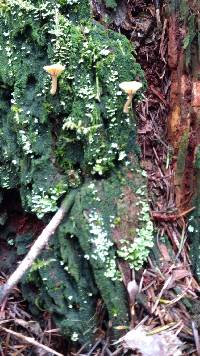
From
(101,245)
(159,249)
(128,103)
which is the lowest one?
(159,249)

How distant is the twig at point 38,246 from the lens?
2094 mm

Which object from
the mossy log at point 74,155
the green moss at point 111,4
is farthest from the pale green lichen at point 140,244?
the green moss at point 111,4

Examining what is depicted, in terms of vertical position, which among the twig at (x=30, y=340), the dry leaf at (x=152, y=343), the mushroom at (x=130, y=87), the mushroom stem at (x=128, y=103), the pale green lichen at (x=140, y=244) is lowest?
the twig at (x=30, y=340)

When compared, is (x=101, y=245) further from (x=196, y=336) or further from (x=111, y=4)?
(x=111, y=4)

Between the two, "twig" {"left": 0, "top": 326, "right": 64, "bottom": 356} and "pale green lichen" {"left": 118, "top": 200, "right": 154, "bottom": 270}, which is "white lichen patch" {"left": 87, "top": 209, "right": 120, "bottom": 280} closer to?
"pale green lichen" {"left": 118, "top": 200, "right": 154, "bottom": 270}

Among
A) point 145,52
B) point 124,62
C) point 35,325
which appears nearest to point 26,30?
point 124,62

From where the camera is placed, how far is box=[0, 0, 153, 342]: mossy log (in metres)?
2.17

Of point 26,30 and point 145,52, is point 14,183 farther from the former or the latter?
point 145,52

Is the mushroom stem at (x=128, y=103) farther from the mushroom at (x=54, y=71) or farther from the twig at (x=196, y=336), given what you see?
the twig at (x=196, y=336)

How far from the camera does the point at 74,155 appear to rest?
236cm

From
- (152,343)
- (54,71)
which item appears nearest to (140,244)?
(152,343)

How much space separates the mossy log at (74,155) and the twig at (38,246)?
0.04 metres

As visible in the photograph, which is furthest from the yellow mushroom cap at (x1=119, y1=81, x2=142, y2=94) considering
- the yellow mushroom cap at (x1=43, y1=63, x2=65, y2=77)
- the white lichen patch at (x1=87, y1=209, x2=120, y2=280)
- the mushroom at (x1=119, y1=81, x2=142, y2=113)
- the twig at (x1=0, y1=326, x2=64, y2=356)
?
the twig at (x1=0, y1=326, x2=64, y2=356)

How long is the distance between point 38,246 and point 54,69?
0.89m
